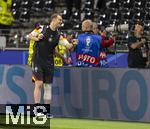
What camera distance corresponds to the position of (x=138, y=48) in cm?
1429

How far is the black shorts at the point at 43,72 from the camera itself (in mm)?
12406

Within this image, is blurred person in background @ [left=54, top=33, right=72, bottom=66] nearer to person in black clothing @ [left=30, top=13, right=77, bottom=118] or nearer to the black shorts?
person in black clothing @ [left=30, top=13, right=77, bottom=118]

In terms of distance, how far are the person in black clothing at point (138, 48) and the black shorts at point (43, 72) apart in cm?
241

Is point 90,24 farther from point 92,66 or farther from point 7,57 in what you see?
point 7,57

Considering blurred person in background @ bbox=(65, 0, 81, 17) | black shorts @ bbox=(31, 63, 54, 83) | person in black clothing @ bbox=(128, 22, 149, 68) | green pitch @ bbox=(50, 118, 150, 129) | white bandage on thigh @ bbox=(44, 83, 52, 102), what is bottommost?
green pitch @ bbox=(50, 118, 150, 129)

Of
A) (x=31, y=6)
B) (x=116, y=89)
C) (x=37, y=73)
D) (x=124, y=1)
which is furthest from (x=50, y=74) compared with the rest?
(x=31, y=6)

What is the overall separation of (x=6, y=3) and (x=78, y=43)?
30.1 ft

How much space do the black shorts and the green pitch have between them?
798mm

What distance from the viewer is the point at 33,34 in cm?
1238

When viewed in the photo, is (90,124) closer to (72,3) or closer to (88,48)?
(88,48)

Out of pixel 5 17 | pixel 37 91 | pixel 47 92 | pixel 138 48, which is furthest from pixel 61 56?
pixel 5 17

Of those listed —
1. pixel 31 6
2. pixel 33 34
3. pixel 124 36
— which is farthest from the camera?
pixel 31 6

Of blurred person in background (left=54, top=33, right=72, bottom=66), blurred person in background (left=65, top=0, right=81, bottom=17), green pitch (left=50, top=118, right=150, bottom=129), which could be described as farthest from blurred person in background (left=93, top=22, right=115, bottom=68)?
blurred person in background (left=65, top=0, right=81, bottom=17)
